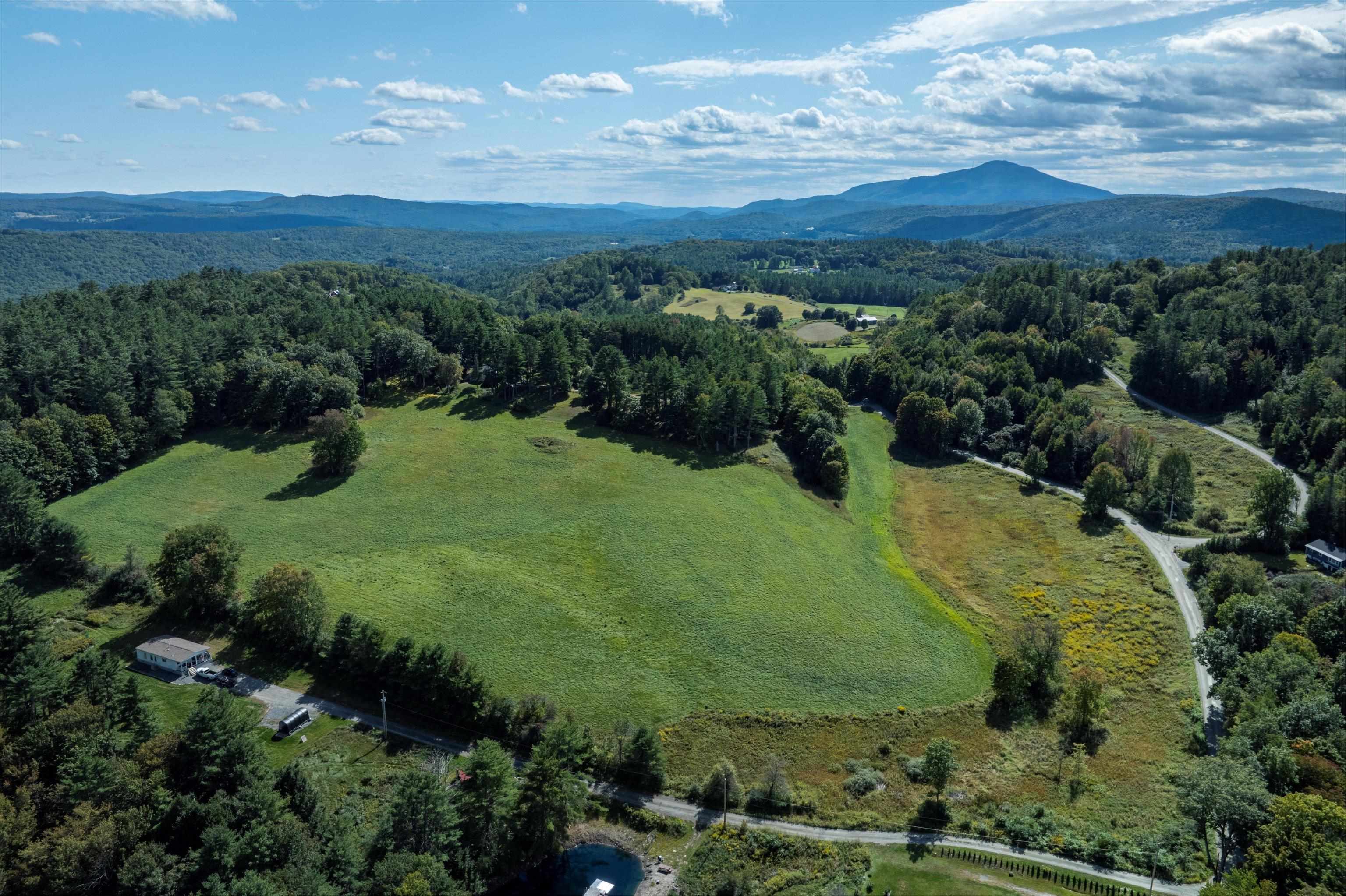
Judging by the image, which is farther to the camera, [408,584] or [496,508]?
[496,508]

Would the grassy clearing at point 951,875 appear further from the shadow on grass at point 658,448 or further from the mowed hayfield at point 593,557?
the shadow on grass at point 658,448

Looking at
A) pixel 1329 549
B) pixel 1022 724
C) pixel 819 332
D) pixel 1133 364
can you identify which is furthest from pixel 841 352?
pixel 1022 724

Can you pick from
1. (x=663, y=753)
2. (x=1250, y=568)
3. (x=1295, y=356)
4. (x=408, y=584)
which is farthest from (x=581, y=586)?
(x=1295, y=356)

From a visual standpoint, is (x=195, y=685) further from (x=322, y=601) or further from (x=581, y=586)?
(x=581, y=586)

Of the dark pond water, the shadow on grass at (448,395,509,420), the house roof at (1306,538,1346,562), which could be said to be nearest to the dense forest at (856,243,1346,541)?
the house roof at (1306,538,1346,562)

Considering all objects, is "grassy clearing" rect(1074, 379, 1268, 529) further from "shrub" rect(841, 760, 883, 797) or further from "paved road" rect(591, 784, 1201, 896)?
"shrub" rect(841, 760, 883, 797)
